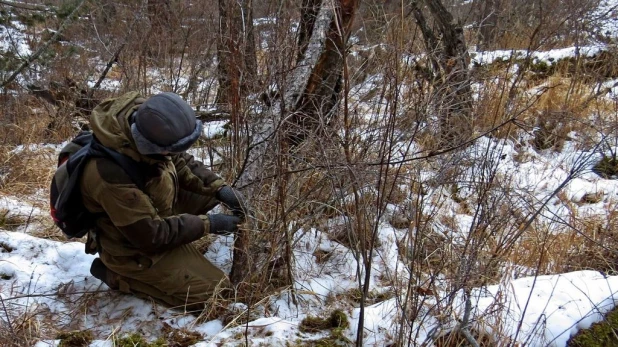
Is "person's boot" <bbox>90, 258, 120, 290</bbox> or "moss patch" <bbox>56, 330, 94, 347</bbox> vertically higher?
"person's boot" <bbox>90, 258, 120, 290</bbox>

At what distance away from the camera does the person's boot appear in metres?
2.65

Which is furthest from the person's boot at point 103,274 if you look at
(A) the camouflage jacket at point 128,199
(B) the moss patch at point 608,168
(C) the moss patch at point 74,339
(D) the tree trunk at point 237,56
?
(B) the moss patch at point 608,168

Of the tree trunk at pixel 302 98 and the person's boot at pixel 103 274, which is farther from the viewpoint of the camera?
the person's boot at pixel 103 274

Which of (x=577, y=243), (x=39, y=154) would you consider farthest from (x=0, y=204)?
(x=577, y=243)

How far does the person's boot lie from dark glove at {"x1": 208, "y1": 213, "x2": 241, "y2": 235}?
62cm

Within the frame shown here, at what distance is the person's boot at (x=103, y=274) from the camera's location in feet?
8.68

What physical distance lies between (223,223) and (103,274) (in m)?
0.75

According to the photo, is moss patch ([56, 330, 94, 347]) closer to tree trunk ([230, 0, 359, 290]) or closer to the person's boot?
the person's boot

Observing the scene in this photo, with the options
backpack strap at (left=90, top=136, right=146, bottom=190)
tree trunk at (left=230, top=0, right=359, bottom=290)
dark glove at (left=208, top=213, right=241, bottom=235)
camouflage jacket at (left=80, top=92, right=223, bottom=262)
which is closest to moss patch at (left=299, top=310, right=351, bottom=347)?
tree trunk at (left=230, top=0, right=359, bottom=290)

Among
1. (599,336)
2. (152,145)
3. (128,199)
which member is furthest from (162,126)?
(599,336)

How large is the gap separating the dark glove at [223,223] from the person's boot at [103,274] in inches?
24.2

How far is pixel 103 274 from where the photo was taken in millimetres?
2676

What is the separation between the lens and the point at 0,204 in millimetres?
3355

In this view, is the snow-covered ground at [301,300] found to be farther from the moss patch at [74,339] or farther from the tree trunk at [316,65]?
the tree trunk at [316,65]
